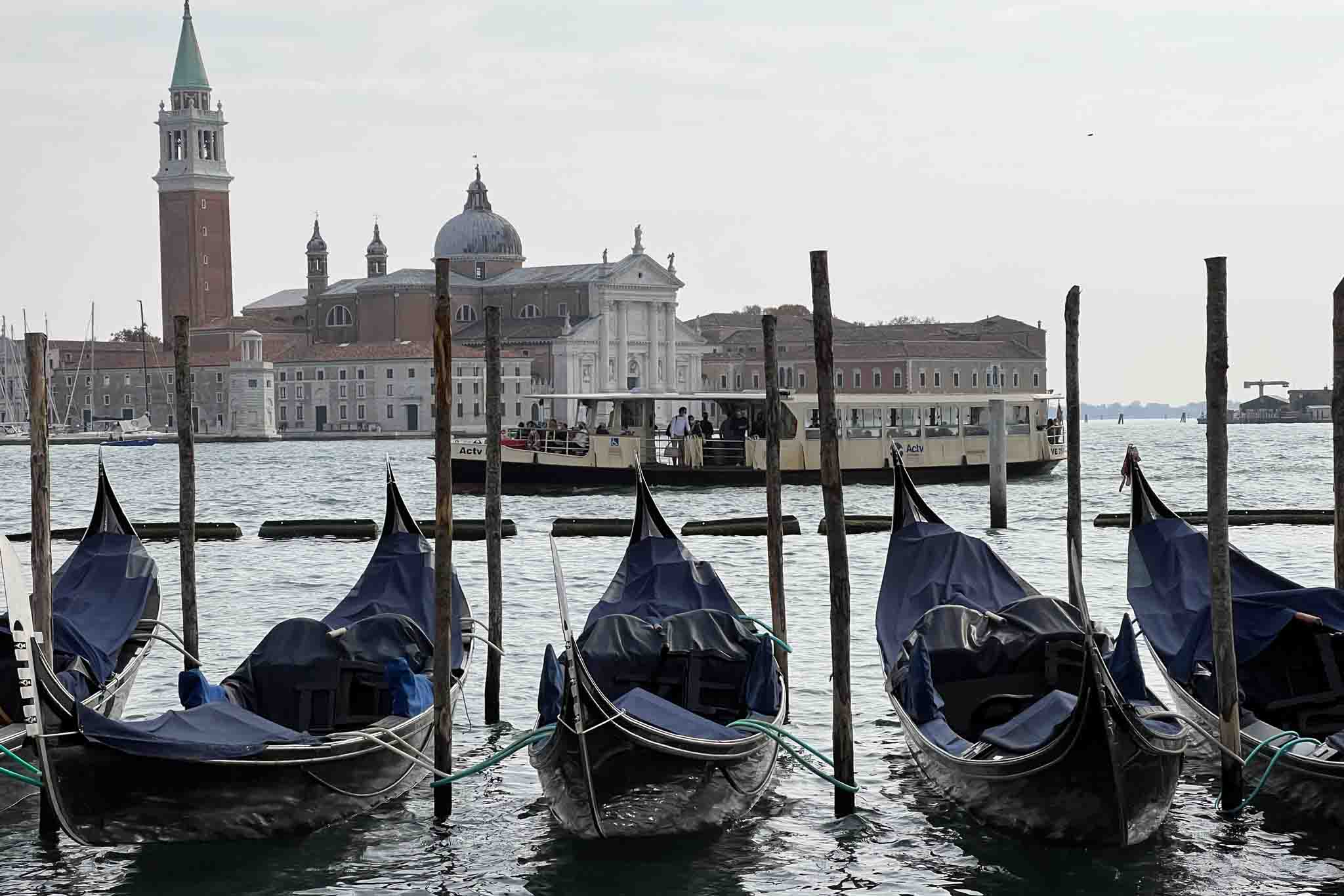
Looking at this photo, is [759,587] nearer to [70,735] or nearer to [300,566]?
[300,566]

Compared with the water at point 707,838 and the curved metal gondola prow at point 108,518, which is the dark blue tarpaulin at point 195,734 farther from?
the curved metal gondola prow at point 108,518

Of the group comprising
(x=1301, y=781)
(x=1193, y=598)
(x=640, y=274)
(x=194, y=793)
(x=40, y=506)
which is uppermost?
(x=640, y=274)

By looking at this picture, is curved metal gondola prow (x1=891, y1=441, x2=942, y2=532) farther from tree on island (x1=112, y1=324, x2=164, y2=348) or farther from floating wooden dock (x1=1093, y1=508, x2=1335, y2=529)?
tree on island (x1=112, y1=324, x2=164, y2=348)

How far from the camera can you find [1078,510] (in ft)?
28.0

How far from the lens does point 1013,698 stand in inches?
251

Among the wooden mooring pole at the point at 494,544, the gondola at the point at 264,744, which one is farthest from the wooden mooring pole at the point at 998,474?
the gondola at the point at 264,744

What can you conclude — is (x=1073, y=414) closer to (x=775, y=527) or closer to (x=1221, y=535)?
(x=775, y=527)

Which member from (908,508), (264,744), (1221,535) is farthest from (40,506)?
(1221,535)

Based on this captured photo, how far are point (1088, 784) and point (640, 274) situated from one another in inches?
2320

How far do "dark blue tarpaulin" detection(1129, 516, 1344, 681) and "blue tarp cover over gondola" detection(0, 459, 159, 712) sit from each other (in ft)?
14.1

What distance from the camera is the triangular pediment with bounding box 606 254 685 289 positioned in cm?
6338

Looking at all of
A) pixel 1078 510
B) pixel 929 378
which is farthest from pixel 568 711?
pixel 929 378

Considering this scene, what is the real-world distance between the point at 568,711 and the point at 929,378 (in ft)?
194

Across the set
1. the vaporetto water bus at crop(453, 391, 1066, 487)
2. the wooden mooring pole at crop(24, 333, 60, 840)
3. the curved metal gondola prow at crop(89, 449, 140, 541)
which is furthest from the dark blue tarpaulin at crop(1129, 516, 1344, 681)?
the vaporetto water bus at crop(453, 391, 1066, 487)
